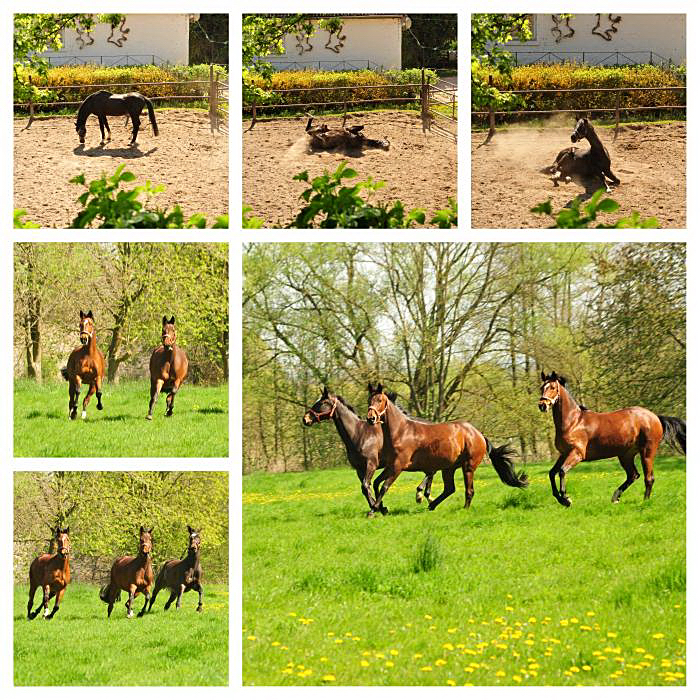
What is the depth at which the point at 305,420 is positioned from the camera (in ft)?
22.0

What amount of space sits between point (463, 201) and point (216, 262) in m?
1.50

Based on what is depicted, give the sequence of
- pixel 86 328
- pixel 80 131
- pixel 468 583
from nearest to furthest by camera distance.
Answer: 1. pixel 468 583
2. pixel 86 328
3. pixel 80 131

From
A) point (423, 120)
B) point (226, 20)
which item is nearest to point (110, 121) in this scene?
point (226, 20)

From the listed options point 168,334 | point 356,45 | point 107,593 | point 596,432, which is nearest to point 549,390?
point 596,432

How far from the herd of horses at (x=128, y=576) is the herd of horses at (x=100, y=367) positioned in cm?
79

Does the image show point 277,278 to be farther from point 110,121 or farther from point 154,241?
point 110,121

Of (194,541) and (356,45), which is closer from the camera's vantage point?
(194,541)

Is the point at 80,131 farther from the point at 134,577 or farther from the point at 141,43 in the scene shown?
the point at 134,577

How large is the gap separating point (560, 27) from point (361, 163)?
1.45m

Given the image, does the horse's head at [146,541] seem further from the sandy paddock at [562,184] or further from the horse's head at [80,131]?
the sandy paddock at [562,184]

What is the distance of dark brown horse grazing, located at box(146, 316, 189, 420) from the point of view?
22.0ft

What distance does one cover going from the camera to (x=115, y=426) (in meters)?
6.72

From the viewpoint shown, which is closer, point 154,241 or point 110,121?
point 154,241

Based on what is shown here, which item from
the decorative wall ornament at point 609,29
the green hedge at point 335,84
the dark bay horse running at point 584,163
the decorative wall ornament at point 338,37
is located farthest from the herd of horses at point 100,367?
the decorative wall ornament at point 609,29
